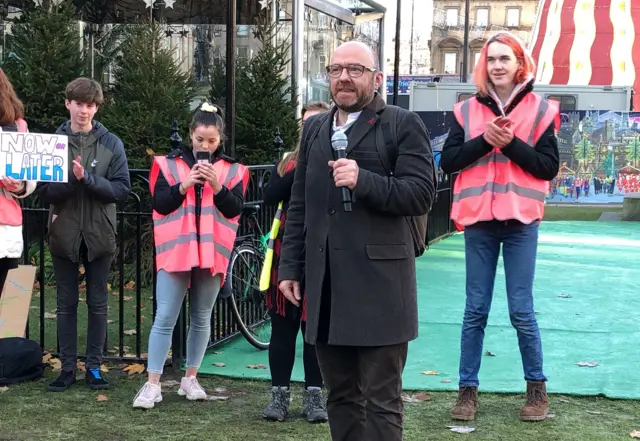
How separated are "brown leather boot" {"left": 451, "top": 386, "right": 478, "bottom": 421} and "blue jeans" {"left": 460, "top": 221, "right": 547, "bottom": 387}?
0.14ft

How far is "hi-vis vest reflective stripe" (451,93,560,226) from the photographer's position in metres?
5.00

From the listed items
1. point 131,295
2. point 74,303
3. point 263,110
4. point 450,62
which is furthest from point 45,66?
point 450,62

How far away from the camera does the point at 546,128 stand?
16.6ft

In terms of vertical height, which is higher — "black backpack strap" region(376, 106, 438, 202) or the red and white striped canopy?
the red and white striped canopy

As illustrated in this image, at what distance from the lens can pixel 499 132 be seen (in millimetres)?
4852

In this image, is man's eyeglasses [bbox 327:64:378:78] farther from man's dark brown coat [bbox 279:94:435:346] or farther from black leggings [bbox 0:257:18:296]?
black leggings [bbox 0:257:18:296]

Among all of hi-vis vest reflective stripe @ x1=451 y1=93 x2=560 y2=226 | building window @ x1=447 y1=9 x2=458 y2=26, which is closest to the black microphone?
hi-vis vest reflective stripe @ x1=451 y1=93 x2=560 y2=226

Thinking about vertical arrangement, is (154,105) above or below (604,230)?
above

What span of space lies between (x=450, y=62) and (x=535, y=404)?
88876 millimetres

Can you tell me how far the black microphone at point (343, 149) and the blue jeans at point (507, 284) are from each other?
6.12 feet

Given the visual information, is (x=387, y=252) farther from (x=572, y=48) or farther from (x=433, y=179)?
(x=572, y=48)

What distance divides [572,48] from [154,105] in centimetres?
2037

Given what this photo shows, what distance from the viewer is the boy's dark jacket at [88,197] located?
218 inches

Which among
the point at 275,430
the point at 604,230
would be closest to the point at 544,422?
the point at 275,430
